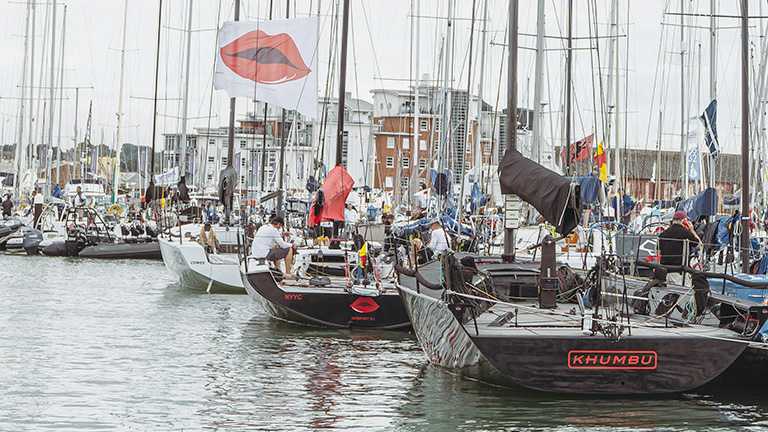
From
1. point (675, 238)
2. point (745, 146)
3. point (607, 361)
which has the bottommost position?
point (607, 361)

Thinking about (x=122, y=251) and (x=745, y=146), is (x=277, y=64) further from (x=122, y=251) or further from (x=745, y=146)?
(x=122, y=251)

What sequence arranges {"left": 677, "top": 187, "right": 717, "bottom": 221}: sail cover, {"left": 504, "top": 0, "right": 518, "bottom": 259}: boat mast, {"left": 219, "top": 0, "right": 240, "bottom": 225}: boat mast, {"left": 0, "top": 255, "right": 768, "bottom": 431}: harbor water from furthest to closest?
{"left": 219, "top": 0, "right": 240, "bottom": 225}: boat mast, {"left": 677, "top": 187, "right": 717, "bottom": 221}: sail cover, {"left": 504, "top": 0, "right": 518, "bottom": 259}: boat mast, {"left": 0, "top": 255, "right": 768, "bottom": 431}: harbor water

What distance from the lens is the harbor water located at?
36.0 feet

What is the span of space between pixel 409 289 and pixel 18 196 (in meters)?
47.3

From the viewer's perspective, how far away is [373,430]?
10586 millimetres

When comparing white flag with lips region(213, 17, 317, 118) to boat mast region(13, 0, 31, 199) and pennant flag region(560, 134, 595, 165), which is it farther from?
boat mast region(13, 0, 31, 199)

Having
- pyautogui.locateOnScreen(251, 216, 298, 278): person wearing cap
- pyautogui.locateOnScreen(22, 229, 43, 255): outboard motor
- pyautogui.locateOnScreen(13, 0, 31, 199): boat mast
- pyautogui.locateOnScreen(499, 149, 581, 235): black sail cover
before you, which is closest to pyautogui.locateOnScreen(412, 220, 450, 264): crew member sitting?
pyautogui.locateOnScreen(251, 216, 298, 278): person wearing cap

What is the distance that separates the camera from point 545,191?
1289 centimetres

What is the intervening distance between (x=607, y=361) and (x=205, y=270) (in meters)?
16.9

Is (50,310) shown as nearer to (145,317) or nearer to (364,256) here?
(145,317)

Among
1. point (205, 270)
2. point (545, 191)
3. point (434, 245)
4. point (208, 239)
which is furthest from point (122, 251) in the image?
point (545, 191)

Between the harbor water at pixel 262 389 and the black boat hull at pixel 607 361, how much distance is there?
34 cm

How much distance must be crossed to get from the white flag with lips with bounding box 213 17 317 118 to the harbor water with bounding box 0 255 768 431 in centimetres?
515

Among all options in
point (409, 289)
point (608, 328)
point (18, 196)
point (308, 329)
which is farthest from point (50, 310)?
point (18, 196)
